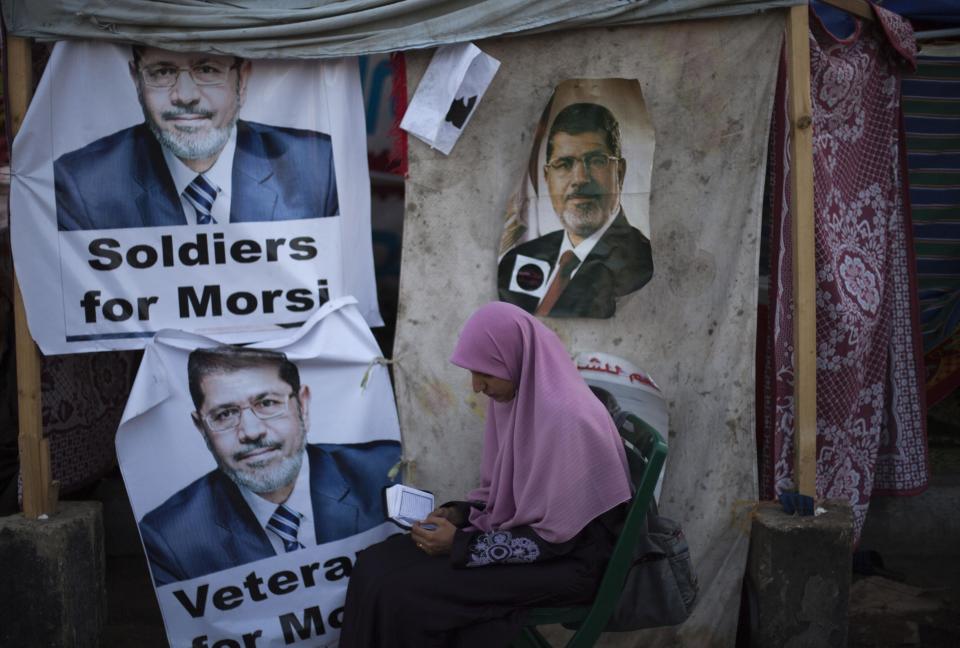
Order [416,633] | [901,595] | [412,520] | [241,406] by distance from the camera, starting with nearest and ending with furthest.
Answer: [416,633]
[412,520]
[241,406]
[901,595]

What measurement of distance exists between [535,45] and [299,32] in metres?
0.81

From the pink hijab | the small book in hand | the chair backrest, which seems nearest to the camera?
the chair backrest

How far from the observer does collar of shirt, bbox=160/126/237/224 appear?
361cm

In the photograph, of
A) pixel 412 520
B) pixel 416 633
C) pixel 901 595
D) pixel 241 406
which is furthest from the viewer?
pixel 901 595

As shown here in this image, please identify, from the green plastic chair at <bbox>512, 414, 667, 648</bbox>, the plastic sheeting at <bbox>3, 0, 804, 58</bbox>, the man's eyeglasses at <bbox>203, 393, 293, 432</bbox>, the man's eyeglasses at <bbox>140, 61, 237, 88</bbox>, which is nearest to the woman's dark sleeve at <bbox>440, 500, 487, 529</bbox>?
the green plastic chair at <bbox>512, 414, 667, 648</bbox>

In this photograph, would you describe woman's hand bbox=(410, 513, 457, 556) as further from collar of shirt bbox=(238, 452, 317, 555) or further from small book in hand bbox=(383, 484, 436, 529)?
collar of shirt bbox=(238, 452, 317, 555)

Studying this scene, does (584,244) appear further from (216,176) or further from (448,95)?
(216,176)

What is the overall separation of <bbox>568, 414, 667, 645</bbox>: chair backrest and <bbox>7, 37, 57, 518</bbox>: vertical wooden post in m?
1.89

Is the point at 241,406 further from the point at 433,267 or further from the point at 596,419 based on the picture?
Answer: the point at 596,419

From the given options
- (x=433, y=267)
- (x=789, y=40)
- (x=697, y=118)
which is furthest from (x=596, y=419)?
(x=789, y=40)

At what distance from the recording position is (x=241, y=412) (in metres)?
3.57

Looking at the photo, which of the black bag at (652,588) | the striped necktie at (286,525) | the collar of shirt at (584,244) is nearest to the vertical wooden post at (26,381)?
the striped necktie at (286,525)

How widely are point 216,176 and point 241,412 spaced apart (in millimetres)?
817

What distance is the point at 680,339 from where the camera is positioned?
146 inches
